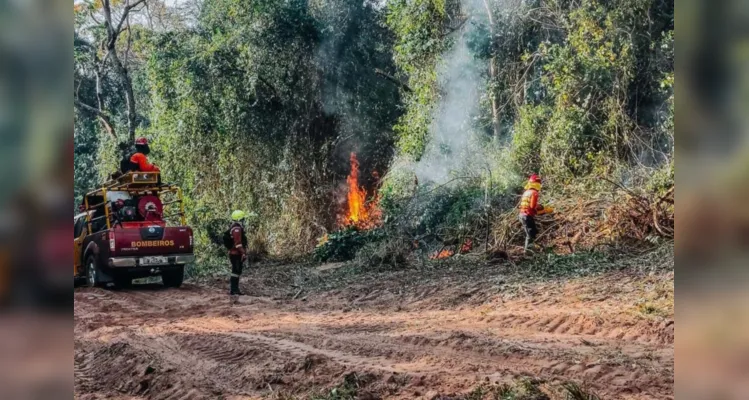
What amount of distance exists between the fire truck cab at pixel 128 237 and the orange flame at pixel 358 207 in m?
6.54

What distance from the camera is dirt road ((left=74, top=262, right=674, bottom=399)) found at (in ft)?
19.6

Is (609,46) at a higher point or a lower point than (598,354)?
higher

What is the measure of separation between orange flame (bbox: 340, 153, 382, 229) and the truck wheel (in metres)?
7.55

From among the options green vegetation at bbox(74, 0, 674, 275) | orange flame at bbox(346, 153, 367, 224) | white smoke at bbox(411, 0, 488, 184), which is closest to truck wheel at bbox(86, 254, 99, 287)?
green vegetation at bbox(74, 0, 674, 275)

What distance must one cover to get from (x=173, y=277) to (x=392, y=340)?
288 inches

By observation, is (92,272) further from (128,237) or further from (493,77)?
(493,77)

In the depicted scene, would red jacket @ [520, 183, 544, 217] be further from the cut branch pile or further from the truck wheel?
the truck wheel

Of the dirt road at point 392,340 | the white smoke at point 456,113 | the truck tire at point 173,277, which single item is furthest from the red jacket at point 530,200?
the truck tire at point 173,277

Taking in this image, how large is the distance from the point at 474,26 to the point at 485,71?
48.3 inches

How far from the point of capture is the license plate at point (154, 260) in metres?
12.0

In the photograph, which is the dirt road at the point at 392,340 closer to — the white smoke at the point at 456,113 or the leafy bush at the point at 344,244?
the leafy bush at the point at 344,244
